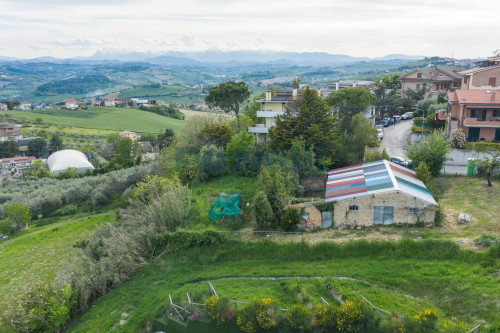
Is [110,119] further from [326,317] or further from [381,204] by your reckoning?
[326,317]

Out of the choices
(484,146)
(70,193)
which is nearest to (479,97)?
(484,146)

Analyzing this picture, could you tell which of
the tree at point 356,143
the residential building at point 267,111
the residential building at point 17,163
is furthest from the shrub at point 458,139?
the residential building at point 17,163

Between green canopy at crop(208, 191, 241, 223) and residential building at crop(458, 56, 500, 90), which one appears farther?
residential building at crop(458, 56, 500, 90)

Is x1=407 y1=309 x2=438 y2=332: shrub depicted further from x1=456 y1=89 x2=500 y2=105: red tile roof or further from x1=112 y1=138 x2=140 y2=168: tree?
x1=112 y1=138 x2=140 y2=168: tree

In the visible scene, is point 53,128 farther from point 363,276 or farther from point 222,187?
point 363,276

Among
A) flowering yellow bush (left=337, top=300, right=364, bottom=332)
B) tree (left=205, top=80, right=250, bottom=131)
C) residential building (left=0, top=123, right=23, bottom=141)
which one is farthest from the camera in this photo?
residential building (left=0, top=123, right=23, bottom=141)

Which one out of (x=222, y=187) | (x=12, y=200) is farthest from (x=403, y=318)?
(x=12, y=200)

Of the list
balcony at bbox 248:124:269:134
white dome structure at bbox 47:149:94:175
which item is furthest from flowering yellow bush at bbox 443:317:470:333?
white dome structure at bbox 47:149:94:175
